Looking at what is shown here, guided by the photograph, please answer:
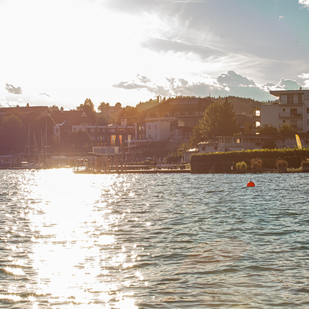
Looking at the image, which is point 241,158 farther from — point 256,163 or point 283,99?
point 283,99

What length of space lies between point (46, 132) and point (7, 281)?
159101 millimetres

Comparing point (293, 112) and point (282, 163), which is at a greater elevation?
point (293, 112)

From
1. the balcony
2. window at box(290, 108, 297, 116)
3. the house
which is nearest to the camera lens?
the balcony

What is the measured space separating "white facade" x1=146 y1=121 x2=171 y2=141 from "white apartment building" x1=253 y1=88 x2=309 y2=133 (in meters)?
58.2

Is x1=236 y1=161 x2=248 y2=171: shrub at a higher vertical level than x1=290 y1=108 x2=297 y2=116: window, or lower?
lower

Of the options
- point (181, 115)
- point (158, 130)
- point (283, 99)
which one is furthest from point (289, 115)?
point (181, 115)

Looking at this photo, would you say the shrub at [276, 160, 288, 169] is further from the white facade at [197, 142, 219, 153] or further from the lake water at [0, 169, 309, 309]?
the lake water at [0, 169, 309, 309]

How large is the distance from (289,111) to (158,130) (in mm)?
64986

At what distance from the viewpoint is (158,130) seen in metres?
180

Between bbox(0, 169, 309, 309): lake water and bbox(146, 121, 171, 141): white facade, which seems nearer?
bbox(0, 169, 309, 309): lake water

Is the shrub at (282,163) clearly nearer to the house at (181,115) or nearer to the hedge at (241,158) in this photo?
the hedge at (241,158)

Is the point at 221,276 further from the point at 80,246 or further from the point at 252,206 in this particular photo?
the point at 252,206

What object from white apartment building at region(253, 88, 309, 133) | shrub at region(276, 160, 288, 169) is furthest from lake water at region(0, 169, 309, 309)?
white apartment building at region(253, 88, 309, 133)

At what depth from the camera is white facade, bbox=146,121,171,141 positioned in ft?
590
